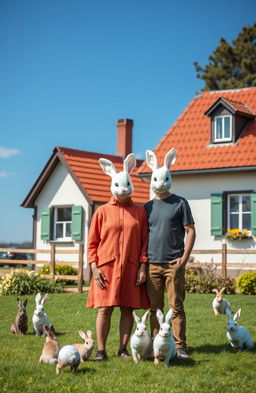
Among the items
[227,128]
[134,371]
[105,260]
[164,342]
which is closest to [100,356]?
[134,371]

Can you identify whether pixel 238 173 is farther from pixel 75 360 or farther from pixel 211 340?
pixel 75 360

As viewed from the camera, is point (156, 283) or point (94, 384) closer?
point (94, 384)

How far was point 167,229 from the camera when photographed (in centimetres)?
788

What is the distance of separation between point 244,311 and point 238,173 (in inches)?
328

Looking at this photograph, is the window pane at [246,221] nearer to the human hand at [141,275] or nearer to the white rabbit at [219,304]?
the white rabbit at [219,304]

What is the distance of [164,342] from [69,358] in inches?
41.4

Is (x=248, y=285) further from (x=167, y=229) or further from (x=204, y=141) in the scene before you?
(x=167, y=229)

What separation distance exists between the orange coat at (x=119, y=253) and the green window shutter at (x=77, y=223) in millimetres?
15242

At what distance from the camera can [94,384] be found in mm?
6664

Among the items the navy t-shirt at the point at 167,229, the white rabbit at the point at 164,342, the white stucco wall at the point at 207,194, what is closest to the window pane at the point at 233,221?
the white stucco wall at the point at 207,194

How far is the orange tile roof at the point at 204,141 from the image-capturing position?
2011 centimetres

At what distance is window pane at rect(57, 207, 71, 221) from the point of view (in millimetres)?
24547

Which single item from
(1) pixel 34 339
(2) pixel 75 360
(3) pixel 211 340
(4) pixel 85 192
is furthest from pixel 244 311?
(4) pixel 85 192

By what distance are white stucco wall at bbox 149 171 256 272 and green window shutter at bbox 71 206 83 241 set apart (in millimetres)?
3761
